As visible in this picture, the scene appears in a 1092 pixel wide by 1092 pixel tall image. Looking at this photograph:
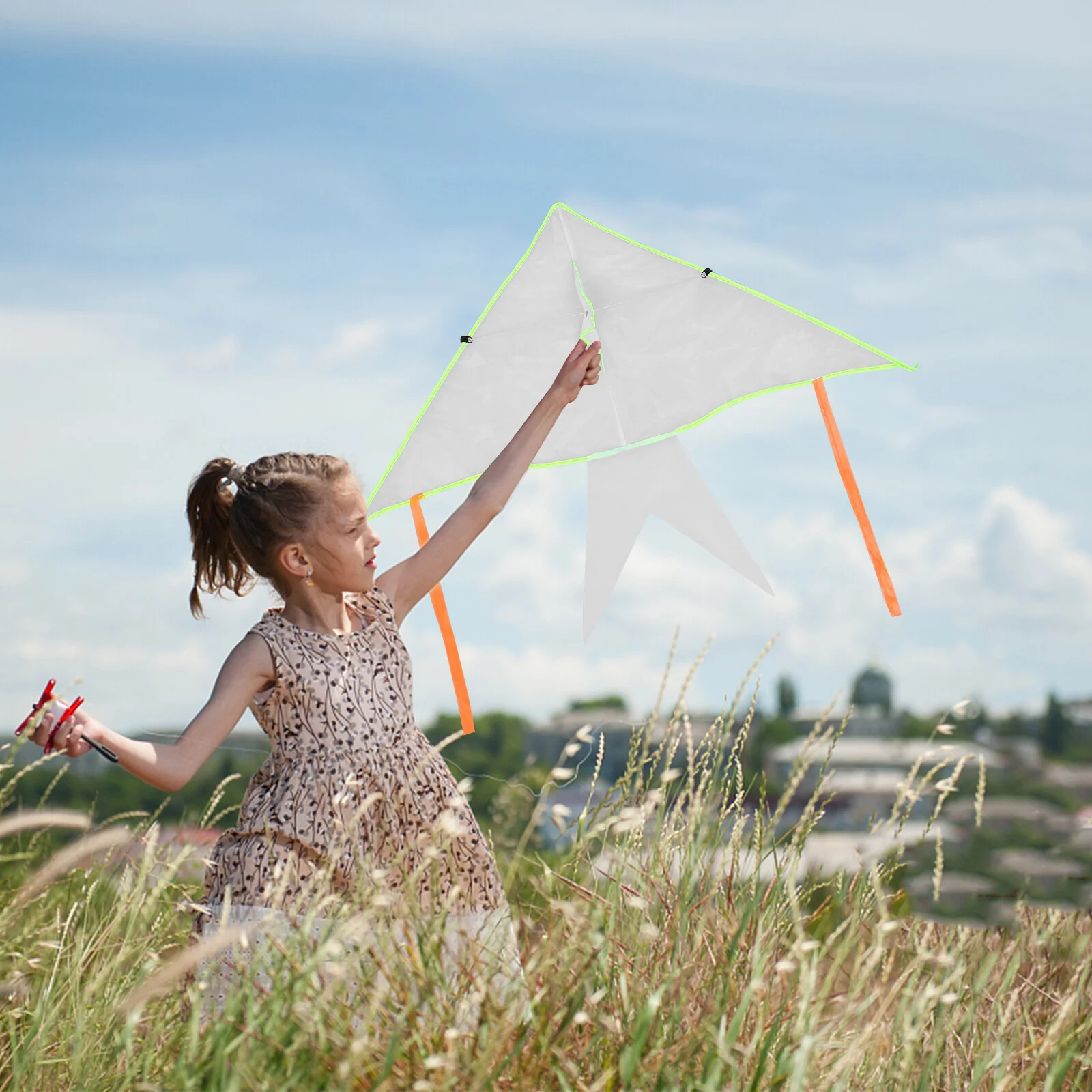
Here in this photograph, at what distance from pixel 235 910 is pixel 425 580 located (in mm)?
797

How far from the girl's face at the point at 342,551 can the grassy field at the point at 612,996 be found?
63 cm

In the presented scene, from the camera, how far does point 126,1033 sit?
156cm

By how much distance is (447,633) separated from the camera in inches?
129

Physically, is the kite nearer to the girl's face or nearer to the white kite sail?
the white kite sail

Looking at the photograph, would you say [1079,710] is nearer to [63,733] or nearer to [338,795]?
[338,795]

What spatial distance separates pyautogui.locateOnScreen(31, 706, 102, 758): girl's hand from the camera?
80.6 inches

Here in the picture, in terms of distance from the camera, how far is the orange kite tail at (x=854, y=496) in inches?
123

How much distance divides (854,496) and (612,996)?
1.63 m

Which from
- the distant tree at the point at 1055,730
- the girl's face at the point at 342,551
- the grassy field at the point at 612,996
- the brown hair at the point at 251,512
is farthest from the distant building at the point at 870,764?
the brown hair at the point at 251,512

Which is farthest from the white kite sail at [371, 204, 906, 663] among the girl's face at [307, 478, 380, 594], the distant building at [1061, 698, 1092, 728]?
the distant building at [1061, 698, 1092, 728]

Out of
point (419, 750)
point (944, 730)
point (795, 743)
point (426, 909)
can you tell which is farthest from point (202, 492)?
point (944, 730)

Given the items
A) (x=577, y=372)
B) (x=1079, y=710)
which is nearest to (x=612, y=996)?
(x=577, y=372)

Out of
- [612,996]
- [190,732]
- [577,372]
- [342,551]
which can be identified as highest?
[577,372]

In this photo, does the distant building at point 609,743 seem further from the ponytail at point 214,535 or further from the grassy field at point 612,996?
the ponytail at point 214,535
